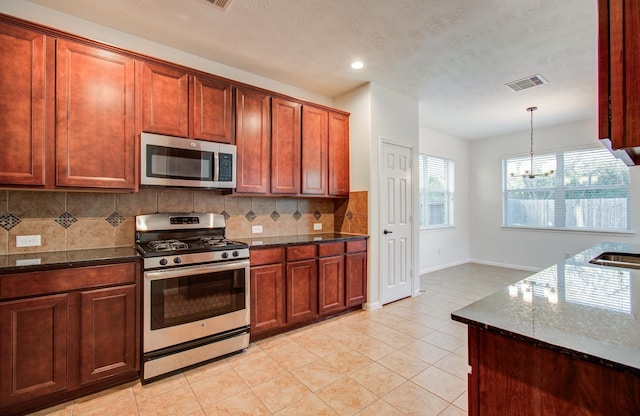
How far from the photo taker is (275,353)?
8.65 feet

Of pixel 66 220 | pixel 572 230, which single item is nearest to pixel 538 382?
pixel 66 220

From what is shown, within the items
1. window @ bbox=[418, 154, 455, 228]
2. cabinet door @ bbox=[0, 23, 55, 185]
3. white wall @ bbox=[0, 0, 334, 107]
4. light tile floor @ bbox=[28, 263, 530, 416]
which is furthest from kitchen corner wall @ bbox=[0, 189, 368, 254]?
window @ bbox=[418, 154, 455, 228]

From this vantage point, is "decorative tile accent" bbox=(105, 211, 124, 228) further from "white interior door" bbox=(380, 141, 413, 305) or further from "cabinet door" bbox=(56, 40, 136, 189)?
"white interior door" bbox=(380, 141, 413, 305)

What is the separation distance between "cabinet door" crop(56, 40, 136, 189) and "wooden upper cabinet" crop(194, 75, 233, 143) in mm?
489

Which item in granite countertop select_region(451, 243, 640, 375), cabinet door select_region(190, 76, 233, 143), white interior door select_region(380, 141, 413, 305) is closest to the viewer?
granite countertop select_region(451, 243, 640, 375)

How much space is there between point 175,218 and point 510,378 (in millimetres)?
2730

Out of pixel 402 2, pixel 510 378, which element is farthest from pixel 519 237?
pixel 510 378

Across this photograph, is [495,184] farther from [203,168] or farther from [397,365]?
[203,168]

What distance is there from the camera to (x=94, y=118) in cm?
227

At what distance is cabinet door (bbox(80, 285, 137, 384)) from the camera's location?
202 centimetres

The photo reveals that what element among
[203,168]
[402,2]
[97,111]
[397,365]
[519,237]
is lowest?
[397,365]

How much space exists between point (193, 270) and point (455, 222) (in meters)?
5.66

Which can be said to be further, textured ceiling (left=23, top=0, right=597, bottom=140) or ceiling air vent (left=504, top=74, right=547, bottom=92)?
ceiling air vent (left=504, top=74, right=547, bottom=92)

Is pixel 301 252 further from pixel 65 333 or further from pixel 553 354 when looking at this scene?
pixel 553 354
